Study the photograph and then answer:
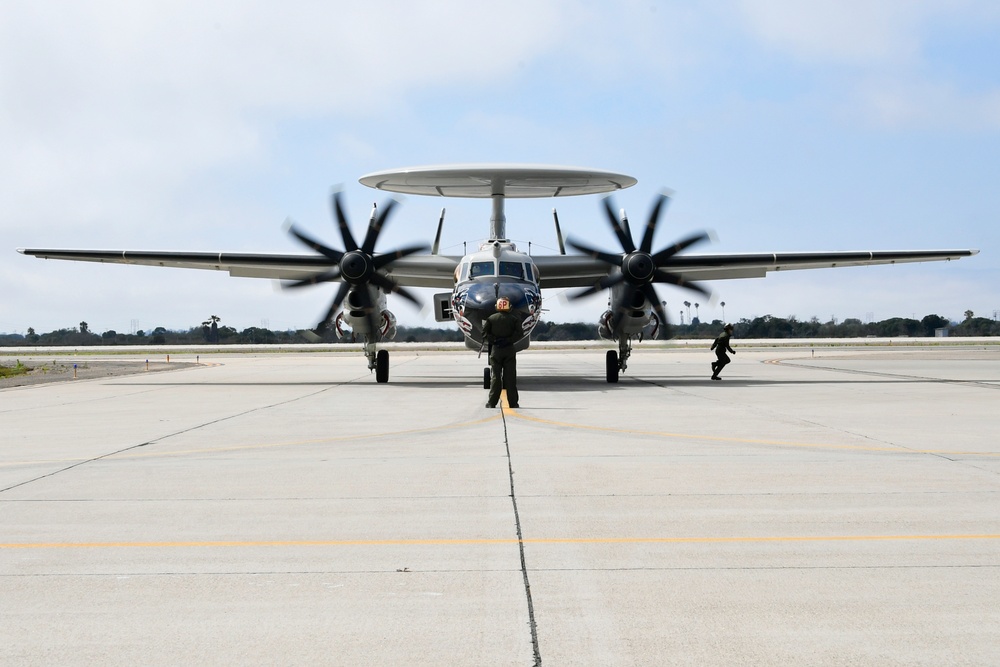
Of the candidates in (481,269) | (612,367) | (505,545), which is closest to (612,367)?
(612,367)

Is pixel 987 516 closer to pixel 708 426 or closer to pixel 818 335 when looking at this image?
pixel 708 426

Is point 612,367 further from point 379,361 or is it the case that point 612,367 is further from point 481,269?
point 379,361

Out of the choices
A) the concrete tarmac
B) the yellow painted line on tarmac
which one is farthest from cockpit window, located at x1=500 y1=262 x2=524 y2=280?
the yellow painted line on tarmac

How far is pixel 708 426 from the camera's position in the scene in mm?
15648

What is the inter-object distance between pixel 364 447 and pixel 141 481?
3540mm

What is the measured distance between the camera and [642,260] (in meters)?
28.6

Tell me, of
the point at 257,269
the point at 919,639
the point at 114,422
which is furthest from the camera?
the point at 257,269

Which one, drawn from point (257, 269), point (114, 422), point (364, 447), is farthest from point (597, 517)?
point (257, 269)

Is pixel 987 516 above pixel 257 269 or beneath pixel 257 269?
beneath

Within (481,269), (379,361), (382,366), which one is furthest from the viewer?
(382,366)

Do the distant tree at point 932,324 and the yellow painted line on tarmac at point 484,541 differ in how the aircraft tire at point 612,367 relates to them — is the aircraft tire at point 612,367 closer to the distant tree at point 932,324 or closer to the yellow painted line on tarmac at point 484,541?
the yellow painted line on tarmac at point 484,541

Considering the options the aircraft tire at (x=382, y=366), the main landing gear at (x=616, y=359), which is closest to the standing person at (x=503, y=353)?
the main landing gear at (x=616, y=359)

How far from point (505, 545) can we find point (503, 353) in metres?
12.8

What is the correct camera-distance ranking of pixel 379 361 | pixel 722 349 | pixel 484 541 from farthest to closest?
pixel 722 349, pixel 379 361, pixel 484 541
